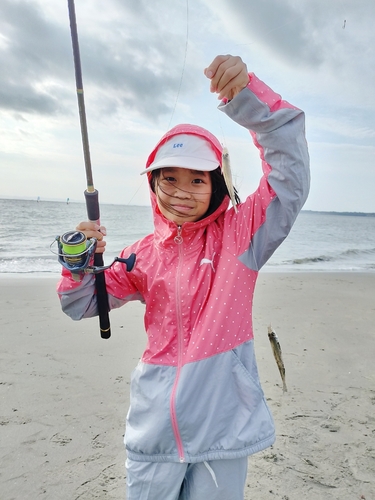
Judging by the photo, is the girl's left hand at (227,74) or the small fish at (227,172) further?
the small fish at (227,172)

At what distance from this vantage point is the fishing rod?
6.27 ft

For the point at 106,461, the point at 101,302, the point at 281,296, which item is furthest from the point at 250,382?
the point at 281,296

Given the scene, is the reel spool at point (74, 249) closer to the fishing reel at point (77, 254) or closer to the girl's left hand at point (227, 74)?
the fishing reel at point (77, 254)

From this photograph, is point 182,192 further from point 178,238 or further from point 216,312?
point 216,312

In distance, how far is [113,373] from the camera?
440 centimetres

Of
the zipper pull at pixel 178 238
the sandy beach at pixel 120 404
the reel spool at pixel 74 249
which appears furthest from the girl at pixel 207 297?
the sandy beach at pixel 120 404

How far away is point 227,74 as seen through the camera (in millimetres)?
1672

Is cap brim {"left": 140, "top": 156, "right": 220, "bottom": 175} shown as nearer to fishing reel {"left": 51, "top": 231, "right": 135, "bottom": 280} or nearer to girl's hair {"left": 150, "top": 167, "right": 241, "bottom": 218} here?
girl's hair {"left": 150, "top": 167, "right": 241, "bottom": 218}

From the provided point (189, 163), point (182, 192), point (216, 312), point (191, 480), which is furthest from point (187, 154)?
point (191, 480)

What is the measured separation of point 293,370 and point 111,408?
6.89 feet

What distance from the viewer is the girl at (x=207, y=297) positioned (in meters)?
1.73

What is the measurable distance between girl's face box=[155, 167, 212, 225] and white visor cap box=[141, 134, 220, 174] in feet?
0.26

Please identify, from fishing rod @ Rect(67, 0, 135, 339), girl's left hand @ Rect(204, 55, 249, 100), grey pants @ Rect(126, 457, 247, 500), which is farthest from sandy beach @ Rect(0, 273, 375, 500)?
girl's left hand @ Rect(204, 55, 249, 100)

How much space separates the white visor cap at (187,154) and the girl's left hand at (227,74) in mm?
283
